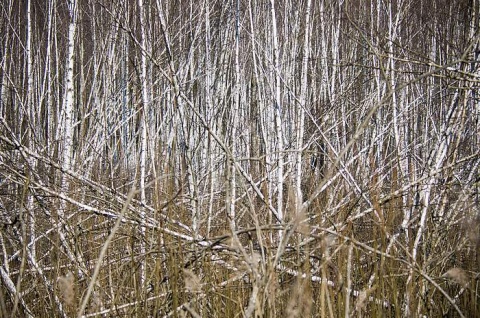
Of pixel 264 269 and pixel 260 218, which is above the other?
pixel 264 269

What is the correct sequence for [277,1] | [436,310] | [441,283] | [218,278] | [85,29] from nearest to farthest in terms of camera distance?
1. [218,278]
2. [436,310]
3. [441,283]
4. [277,1]
5. [85,29]

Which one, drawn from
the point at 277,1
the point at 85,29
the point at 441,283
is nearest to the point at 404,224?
the point at 441,283

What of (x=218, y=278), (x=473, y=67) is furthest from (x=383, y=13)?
(x=218, y=278)

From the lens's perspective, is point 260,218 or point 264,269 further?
point 260,218

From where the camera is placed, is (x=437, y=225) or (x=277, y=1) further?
(x=277, y=1)

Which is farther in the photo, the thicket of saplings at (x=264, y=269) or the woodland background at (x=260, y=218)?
the woodland background at (x=260, y=218)

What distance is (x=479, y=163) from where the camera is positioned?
7.60ft

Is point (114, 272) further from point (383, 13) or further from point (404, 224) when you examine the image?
point (383, 13)

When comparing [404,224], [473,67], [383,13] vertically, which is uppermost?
[383,13]

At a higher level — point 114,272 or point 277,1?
point 277,1

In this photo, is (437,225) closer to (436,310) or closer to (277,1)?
(436,310)

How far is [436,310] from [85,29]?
774 centimetres

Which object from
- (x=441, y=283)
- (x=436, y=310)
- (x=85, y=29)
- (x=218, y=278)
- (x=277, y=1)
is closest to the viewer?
(x=218, y=278)

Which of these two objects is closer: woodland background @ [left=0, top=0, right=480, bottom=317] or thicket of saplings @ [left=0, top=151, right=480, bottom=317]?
thicket of saplings @ [left=0, top=151, right=480, bottom=317]
